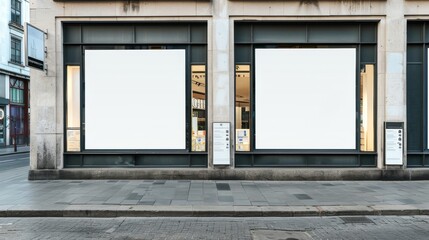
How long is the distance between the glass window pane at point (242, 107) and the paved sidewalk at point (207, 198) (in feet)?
4.91

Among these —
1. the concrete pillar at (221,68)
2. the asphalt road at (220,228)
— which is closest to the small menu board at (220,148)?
the concrete pillar at (221,68)

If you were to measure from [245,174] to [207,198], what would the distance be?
297cm

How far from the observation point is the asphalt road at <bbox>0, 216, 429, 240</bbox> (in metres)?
6.36

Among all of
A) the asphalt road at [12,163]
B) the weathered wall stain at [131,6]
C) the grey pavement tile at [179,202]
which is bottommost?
the asphalt road at [12,163]

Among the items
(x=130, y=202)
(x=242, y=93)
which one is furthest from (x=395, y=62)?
(x=130, y=202)

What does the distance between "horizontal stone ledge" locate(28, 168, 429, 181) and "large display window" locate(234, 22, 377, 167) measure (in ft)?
2.61

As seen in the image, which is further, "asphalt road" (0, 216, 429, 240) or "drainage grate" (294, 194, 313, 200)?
"drainage grate" (294, 194, 313, 200)

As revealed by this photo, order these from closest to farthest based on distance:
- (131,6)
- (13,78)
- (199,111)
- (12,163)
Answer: (131,6) < (199,111) < (12,163) < (13,78)

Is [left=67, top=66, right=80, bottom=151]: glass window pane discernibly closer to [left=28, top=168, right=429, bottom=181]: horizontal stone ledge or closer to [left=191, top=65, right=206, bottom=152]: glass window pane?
[left=28, top=168, right=429, bottom=181]: horizontal stone ledge

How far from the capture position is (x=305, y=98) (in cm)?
1212

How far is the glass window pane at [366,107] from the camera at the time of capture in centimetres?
1212

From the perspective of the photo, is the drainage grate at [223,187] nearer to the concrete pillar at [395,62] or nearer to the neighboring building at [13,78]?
the concrete pillar at [395,62]

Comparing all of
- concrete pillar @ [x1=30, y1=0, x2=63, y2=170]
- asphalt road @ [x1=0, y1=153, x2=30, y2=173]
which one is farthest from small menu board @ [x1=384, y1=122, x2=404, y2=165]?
asphalt road @ [x1=0, y1=153, x2=30, y2=173]

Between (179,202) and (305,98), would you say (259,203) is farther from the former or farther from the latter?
(305,98)
